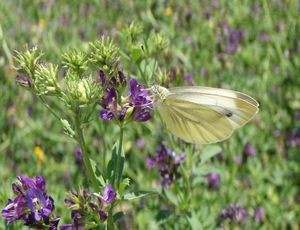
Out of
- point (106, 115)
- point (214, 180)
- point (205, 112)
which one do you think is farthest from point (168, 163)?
point (106, 115)

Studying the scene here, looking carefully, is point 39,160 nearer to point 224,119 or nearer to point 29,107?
point 29,107

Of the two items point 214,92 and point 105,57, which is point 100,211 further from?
point 214,92

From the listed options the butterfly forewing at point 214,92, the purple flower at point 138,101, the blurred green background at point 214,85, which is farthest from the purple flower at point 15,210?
the blurred green background at point 214,85

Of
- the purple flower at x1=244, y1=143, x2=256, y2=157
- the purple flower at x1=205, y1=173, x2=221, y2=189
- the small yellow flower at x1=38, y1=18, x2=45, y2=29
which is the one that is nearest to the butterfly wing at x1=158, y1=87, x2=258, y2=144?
the purple flower at x1=205, y1=173, x2=221, y2=189

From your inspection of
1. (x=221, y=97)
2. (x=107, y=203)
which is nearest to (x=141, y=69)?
(x=221, y=97)

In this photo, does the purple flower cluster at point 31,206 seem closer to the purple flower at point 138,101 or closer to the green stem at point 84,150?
the green stem at point 84,150

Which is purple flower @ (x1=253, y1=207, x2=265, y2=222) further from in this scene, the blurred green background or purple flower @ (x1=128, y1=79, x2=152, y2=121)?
purple flower @ (x1=128, y1=79, x2=152, y2=121)
